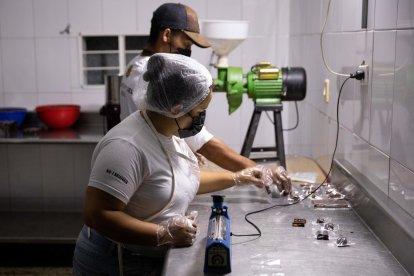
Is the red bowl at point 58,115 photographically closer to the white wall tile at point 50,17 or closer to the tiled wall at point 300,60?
the tiled wall at point 300,60

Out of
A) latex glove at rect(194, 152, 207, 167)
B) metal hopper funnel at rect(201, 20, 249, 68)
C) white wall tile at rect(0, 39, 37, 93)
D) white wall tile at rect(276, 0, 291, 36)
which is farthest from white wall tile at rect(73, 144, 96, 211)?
white wall tile at rect(276, 0, 291, 36)

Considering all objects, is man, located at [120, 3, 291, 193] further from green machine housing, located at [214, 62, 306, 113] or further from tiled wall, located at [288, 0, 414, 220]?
tiled wall, located at [288, 0, 414, 220]

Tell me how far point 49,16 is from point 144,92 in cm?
232

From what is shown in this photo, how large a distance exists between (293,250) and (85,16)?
8.75 feet

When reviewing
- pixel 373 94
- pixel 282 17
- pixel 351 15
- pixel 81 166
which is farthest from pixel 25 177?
pixel 373 94

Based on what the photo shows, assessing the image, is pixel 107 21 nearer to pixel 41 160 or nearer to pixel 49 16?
pixel 49 16

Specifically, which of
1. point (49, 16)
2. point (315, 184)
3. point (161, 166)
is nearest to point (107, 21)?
point (49, 16)

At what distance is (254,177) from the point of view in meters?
1.90

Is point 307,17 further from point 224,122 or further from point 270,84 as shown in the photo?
point 224,122

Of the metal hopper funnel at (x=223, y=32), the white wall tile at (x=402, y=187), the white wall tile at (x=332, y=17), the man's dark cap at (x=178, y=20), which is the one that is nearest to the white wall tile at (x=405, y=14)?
the white wall tile at (x=402, y=187)

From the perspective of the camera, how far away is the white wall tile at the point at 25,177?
3.50 metres

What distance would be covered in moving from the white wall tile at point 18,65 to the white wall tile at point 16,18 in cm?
6

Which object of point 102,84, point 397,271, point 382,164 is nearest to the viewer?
point 397,271

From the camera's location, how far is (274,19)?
3500mm
